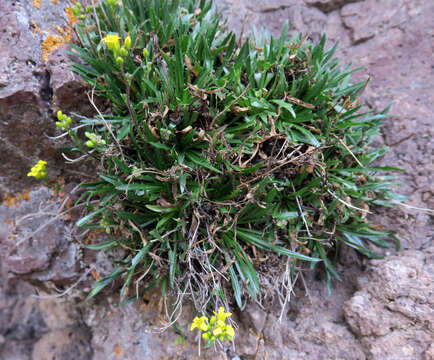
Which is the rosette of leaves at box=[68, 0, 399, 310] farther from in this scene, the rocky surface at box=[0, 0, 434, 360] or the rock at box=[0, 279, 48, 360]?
the rock at box=[0, 279, 48, 360]

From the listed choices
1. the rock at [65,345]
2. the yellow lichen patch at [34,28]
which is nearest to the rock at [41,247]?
the rock at [65,345]

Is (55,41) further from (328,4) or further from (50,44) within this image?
(328,4)

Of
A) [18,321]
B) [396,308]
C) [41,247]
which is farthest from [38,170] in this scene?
[396,308]

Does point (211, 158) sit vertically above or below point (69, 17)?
below

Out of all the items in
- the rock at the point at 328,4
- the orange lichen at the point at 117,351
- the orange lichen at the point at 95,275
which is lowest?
the orange lichen at the point at 117,351

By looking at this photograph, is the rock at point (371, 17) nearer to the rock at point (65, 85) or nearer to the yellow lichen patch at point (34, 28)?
the rock at point (65, 85)

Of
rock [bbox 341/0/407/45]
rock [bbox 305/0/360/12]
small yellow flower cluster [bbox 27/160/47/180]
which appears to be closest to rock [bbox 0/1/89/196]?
small yellow flower cluster [bbox 27/160/47/180]

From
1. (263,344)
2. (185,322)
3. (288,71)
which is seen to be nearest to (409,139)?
(288,71)
